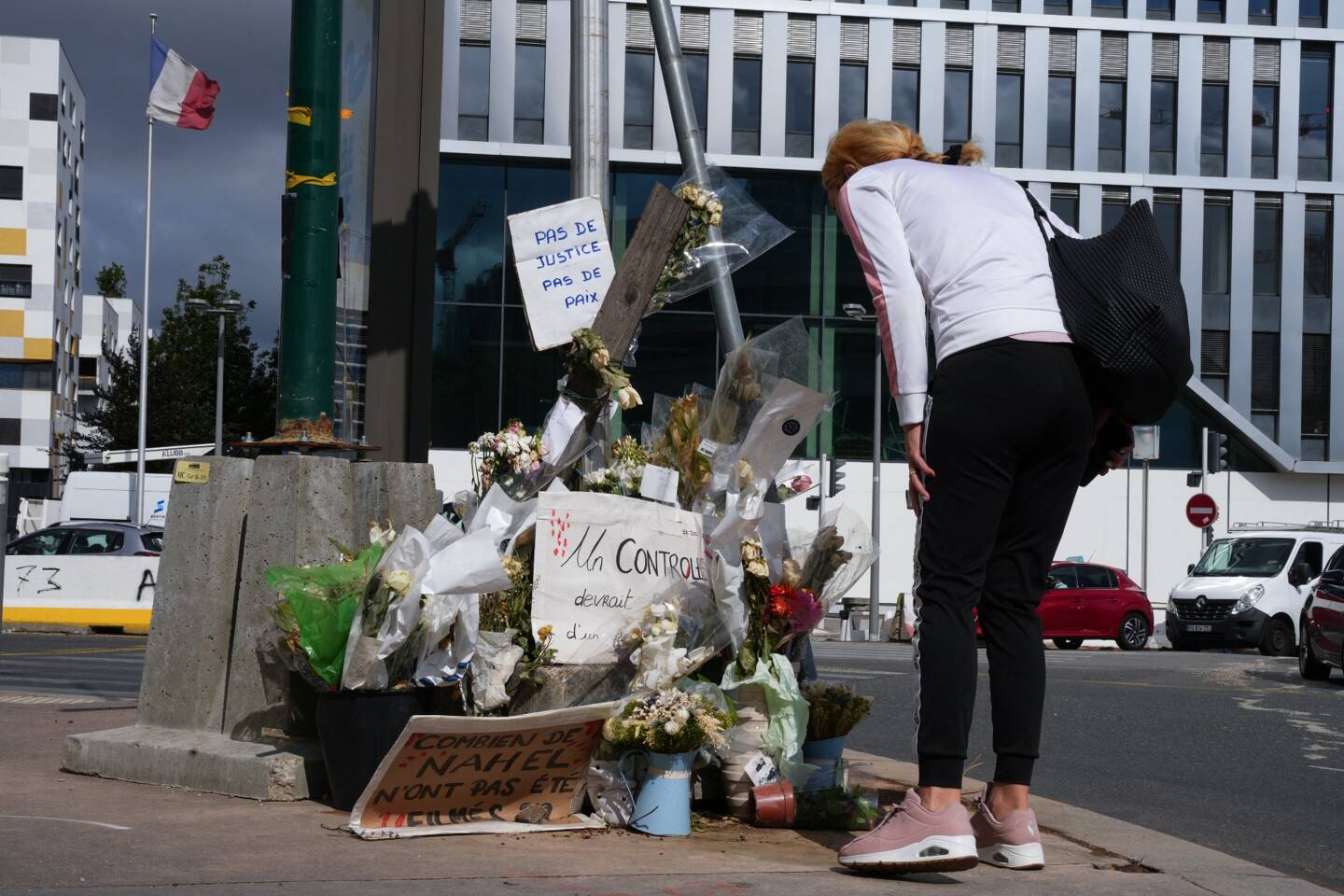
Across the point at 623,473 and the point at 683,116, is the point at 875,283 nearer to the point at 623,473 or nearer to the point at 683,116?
the point at 623,473

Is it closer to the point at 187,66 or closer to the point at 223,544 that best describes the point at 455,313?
the point at 187,66

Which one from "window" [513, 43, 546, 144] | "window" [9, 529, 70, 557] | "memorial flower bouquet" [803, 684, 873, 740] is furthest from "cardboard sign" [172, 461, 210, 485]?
"window" [513, 43, 546, 144]

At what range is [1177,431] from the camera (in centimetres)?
3941

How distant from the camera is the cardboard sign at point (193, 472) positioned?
18.6 feet

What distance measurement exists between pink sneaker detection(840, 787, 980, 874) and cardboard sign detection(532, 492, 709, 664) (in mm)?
1381

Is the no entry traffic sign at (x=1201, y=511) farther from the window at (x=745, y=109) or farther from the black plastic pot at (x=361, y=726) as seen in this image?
the black plastic pot at (x=361, y=726)

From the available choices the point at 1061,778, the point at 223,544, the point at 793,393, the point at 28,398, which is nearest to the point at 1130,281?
the point at 793,393

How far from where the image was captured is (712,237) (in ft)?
19.1

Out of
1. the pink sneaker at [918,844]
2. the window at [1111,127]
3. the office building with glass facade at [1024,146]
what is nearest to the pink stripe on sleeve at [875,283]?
the pink sneaker at [918,844]

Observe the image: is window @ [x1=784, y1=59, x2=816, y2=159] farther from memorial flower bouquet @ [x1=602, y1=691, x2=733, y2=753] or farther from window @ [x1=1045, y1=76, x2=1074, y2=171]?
memorial flower bouquet @ [x1=602, y1=691, x2=733, y2=753]

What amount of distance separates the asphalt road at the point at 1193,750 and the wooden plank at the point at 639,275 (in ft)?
5.47

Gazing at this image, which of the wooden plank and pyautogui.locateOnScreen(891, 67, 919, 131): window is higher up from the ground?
pyautogui.locateOnScreen(891, 67, 919, 131): window

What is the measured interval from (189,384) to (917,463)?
1937 inches

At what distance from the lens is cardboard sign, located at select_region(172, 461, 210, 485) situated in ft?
18.6
